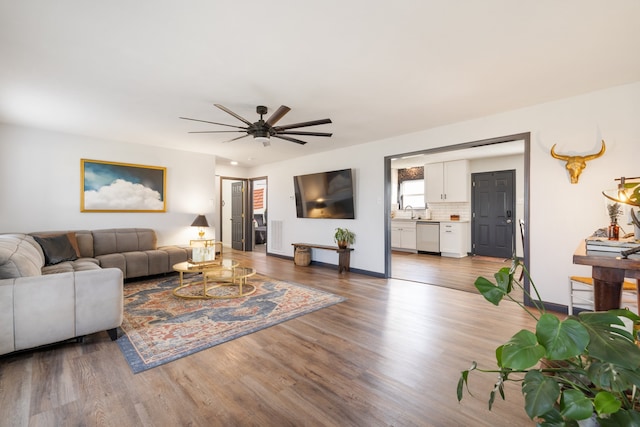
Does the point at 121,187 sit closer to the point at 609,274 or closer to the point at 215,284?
the point at 215,284

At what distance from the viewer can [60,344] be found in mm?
2535

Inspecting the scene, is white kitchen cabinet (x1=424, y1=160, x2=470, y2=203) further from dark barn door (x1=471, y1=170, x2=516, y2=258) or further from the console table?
the console table

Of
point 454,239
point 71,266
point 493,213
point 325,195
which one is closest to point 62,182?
point 71,266

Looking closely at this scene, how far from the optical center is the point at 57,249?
393 centimetres

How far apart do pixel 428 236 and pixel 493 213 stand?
5.27 ft

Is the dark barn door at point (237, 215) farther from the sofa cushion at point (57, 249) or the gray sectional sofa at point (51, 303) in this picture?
the gray sectional sofa at point (51, 303)

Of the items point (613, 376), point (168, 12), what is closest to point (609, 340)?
point (613, 376)

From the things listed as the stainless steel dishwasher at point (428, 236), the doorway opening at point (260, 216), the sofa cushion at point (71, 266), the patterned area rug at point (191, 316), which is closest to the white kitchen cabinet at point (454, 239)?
the stainless steel dishwasher at point (428, 236)

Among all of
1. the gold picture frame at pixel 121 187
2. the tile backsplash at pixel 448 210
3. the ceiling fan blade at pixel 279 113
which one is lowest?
the tile backsplash at pixel 448 210

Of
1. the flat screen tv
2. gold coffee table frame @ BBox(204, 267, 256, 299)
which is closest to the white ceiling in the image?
the flat screen tv

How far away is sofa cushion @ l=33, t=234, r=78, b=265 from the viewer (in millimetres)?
3801

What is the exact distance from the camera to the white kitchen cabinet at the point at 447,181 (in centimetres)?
721

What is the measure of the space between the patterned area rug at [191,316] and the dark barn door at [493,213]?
5.04 metres

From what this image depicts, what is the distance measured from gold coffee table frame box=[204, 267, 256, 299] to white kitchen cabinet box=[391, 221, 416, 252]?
16.1 feet
